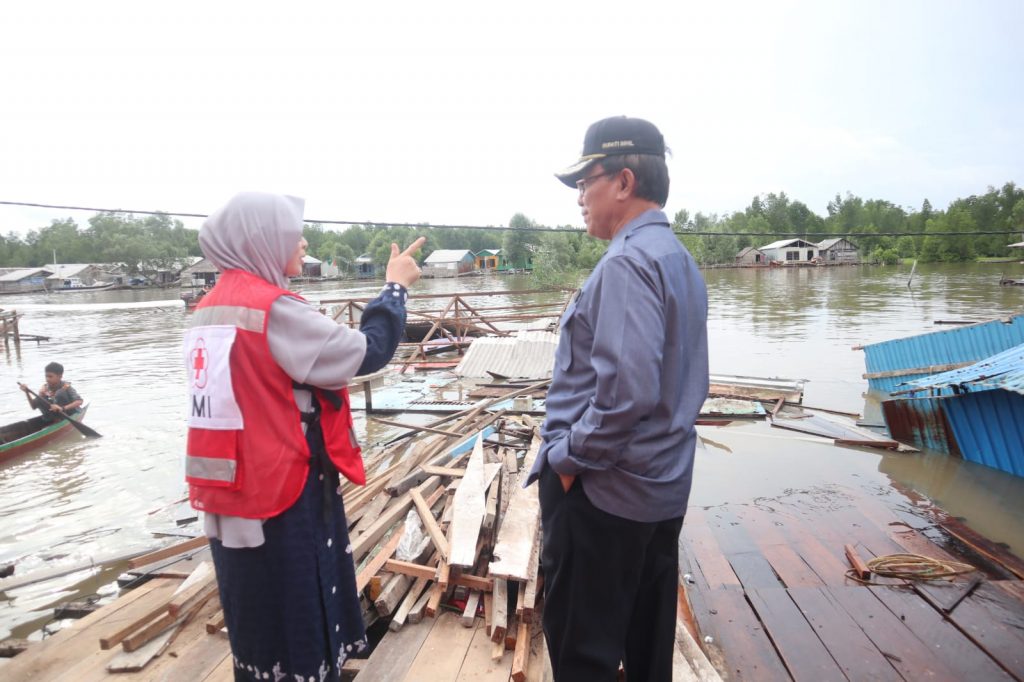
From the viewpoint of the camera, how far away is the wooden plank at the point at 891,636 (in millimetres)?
2963

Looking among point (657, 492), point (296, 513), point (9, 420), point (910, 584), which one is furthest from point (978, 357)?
point (9, 420)

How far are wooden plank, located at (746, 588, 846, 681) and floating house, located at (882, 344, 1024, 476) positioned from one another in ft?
12.0

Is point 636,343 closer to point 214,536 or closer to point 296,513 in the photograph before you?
point 296,513

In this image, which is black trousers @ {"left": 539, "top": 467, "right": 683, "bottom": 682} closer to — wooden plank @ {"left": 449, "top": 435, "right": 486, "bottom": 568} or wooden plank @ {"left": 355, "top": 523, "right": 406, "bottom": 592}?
wooden plank @ {"left": 449, "top": 435, "right": 486, "bottom": 568}

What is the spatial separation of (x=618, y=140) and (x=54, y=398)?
11836 millimetres

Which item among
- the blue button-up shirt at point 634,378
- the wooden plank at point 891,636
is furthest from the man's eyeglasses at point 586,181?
the wooden plank at point 891,636

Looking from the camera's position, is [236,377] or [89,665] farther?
[89,665]

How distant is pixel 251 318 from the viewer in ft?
5.84

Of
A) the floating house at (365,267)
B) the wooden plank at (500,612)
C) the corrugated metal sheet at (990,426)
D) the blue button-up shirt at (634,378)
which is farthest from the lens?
the floating house at (365,267)

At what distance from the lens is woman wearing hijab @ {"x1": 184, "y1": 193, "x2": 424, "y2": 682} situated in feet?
5.90

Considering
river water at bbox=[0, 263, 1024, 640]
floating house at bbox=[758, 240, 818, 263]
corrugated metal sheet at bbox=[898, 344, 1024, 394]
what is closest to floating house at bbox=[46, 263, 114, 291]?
river water at bbox=[0, 263, 1024, 640]

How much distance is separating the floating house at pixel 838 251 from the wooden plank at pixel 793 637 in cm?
8894

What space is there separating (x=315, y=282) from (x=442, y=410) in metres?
72.8

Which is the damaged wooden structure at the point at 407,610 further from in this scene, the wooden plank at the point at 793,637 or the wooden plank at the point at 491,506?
the wooden plank at the point at 793,637
